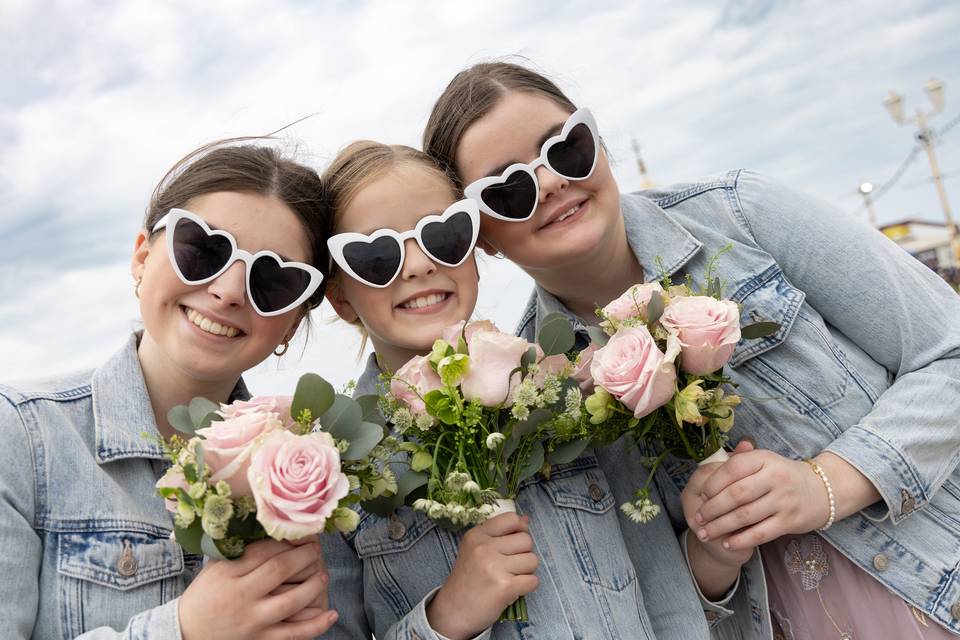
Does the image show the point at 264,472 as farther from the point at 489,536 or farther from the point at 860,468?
the point at 860,468

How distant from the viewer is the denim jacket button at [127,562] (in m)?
2.17

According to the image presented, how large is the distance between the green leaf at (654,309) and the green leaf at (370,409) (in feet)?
2.69

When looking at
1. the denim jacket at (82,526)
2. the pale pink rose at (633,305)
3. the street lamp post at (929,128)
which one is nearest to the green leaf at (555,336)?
the pale pink rose at (633,305)

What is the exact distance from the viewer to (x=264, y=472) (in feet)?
5.65

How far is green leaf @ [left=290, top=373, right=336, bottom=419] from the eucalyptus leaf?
0.12ft

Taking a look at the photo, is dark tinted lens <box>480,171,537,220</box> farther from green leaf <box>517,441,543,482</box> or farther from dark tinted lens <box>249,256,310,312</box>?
green leaf <box>517,441,543,482</box>

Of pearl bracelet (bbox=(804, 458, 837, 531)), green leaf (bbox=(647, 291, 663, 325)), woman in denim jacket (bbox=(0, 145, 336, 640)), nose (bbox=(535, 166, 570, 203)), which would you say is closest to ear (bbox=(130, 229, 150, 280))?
woman in denim jacket (bbox=(0, 145, 336, 640))

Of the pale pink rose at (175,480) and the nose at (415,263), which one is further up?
the nose at (415,263)

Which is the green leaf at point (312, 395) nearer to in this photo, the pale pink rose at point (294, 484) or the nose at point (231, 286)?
the pale pink rose at point (294, 484)

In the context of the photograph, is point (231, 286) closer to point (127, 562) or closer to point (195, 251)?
point (195, 251)

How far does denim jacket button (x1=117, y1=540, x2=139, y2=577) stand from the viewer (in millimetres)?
2168

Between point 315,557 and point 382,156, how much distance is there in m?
1.44

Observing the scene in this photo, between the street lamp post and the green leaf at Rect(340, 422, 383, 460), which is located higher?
the green leaf at Rect(340, 422, 383, 460)

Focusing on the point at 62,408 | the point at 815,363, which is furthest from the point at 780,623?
the point at 62,408
